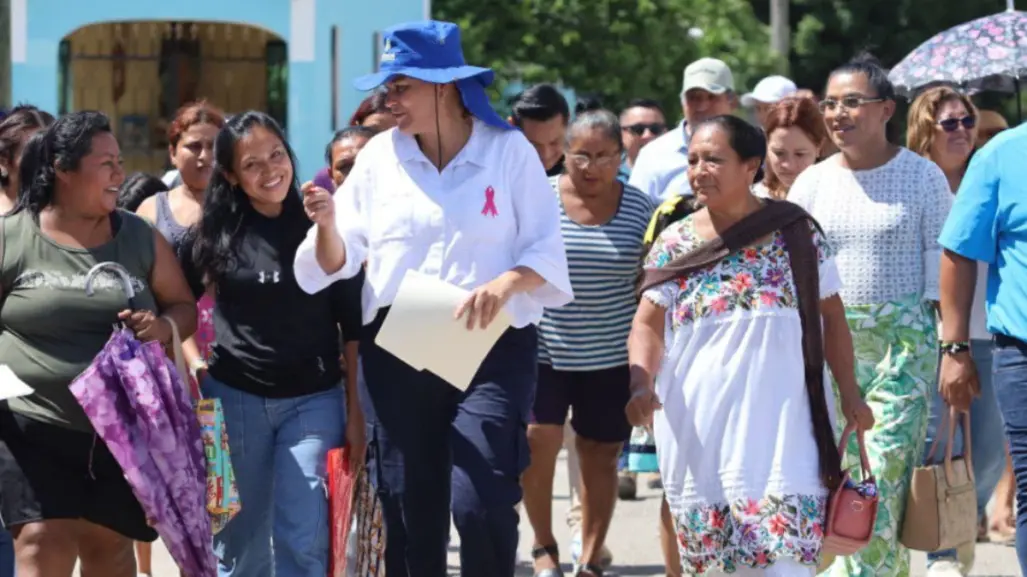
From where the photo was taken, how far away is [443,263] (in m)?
6.43

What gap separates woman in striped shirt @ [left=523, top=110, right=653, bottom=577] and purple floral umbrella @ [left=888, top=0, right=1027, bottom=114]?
2739mm

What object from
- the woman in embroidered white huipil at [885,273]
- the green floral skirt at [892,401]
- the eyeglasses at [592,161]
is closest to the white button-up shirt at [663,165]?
the eyeglasses at [592,161]

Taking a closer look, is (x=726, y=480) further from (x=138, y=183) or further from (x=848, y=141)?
(x=138, y=183)

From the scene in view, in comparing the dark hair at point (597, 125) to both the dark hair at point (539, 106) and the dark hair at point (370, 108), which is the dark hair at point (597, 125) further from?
the dark hair at point (370, 108)

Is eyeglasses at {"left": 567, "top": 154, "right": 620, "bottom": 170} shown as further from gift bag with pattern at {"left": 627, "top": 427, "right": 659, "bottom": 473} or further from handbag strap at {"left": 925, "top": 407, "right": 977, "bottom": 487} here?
handbag strap at {"left": 925, "top": 407, "right": 977, "bottom": 487}

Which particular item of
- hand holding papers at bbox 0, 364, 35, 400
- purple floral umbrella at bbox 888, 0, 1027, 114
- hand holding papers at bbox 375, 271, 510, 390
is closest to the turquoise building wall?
purple floral umbrella at bbox 888, 0, 1027, 114

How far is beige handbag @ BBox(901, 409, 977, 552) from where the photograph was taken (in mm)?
7430

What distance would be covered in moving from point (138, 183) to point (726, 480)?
376 cm

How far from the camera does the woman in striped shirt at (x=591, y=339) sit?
→ 8938mm

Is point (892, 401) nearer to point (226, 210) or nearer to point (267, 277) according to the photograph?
point (267, 277)

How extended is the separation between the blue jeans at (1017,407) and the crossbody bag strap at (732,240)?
90cm

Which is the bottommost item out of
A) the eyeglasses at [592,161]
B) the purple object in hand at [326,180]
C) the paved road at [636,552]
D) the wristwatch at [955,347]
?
the paved road at [636,552]

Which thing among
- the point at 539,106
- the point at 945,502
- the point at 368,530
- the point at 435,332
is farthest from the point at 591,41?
the point at 435,332

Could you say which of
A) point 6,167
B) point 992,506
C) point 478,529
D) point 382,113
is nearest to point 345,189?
point 478,529
